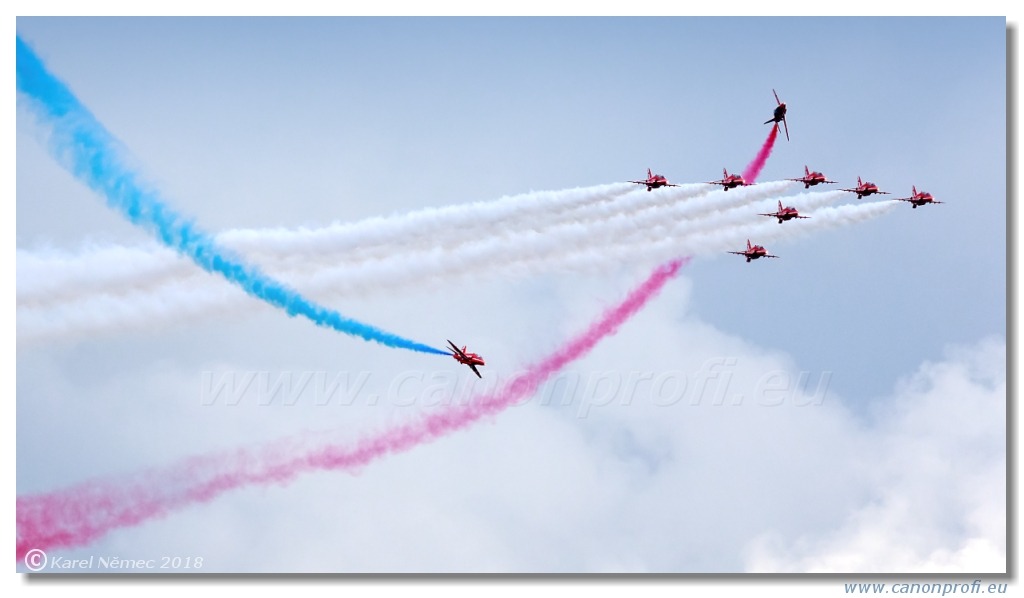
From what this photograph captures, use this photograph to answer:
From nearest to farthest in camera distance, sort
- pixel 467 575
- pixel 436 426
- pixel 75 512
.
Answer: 1. pixel 467 575
2. pixel 75 512
3. pixel 436 426

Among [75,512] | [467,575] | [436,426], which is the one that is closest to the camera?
[467,575]

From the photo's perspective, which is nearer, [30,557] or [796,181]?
[30,557]

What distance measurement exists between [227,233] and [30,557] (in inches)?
578

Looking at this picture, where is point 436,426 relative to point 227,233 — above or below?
below

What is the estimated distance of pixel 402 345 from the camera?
76.8 meters

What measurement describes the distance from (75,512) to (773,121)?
116ft

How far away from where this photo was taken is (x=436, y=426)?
84.6m

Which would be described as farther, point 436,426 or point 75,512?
point 436,426

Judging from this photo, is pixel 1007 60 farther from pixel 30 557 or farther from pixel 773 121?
pixel 30 557

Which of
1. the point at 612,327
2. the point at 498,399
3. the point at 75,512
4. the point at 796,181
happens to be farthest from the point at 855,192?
the point at 75,512

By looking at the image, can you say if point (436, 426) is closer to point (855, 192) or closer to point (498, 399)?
point (498, 399)
